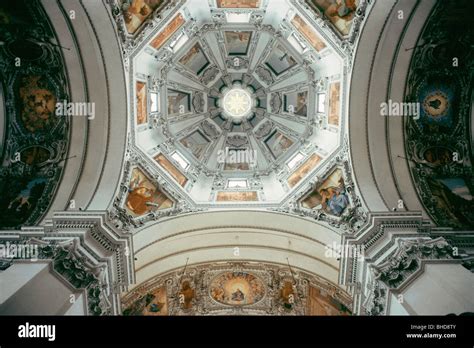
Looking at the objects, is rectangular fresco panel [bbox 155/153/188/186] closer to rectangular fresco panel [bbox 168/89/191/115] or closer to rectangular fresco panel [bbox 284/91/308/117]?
rectangular fresco panel [bbox 168/89/191/115]

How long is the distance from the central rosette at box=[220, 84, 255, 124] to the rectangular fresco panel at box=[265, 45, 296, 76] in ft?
5.14

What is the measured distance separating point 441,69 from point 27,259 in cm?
1087

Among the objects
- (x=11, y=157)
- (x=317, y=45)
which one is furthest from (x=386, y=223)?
(x=11, y=157)

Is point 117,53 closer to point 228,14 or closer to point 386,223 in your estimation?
point 228,14

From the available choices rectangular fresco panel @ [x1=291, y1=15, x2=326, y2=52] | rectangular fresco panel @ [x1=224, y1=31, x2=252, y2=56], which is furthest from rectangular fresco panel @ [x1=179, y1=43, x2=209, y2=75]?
rectangular fresco panel @ [x1=291, y1=15, x2=326, y2=52]

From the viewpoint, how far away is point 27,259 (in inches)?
324

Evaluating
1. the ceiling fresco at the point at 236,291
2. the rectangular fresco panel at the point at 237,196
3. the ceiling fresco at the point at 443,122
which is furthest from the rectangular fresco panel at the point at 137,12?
the ceiling fresco at the point at 236,291

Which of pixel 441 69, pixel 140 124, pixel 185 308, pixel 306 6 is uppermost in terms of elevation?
pixel 306 6

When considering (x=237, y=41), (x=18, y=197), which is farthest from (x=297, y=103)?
(x=18, y=197)

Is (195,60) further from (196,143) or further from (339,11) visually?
(339,11)

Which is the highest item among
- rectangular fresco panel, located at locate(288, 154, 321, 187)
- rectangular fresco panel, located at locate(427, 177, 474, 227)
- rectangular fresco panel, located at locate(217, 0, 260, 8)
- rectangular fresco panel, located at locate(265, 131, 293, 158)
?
rectangular fresco panel, located at locate(217, 0, 260, 8)

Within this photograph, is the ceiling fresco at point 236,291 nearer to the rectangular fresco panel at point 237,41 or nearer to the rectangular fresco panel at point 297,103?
the rectangular fresco panel at point 297,103

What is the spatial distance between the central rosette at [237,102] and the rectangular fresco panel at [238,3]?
16.1ft

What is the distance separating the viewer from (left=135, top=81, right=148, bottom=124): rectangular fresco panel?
41.7 ft
